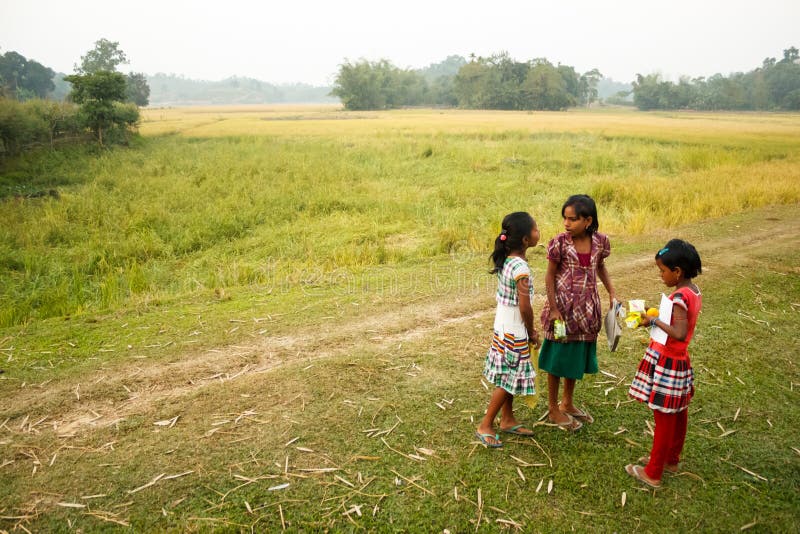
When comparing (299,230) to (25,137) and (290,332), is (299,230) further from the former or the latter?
(25,137)

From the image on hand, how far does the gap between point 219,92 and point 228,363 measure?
17840 centimetres

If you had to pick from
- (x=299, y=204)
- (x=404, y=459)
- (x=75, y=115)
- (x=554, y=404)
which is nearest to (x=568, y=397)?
(x=554, y=404)

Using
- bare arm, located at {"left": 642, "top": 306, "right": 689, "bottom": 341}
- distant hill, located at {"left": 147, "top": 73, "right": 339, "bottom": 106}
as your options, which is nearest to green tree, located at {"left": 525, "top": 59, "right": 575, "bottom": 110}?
bare arm, located at {"left": 642, "top": 306, "right": 689, "bottom": 341}

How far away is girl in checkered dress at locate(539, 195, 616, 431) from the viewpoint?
11.6 feet

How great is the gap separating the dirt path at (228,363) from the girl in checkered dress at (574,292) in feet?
6.91

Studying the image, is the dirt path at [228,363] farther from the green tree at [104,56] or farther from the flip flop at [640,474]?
the green tree at [104,56]

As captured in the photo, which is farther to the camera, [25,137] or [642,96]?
[642,96]

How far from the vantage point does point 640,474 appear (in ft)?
11.0

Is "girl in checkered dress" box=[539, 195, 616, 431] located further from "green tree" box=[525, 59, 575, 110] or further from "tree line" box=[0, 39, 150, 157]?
"green tree" box=[525, 59, 575, 110]

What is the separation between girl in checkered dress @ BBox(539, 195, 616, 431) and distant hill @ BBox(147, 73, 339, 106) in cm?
15216

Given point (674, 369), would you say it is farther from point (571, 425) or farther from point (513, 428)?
point (513, 428)

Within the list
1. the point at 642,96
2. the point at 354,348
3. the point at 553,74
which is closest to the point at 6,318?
the point at 354,348

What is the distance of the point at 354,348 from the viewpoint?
530 centimetres

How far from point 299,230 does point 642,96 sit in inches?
2782
